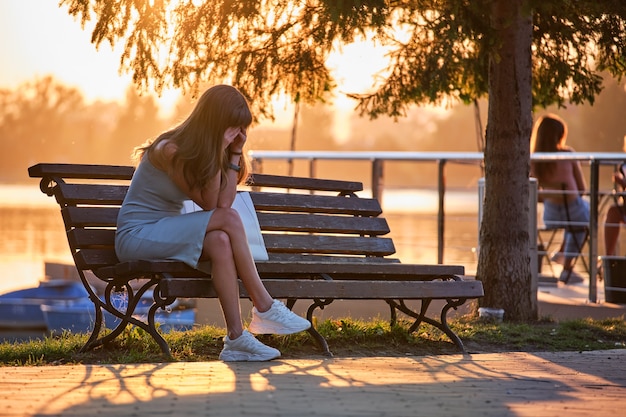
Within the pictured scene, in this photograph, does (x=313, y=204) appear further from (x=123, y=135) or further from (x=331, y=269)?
(x=123, y=135)

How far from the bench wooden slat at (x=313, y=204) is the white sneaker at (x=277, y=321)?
131 centimetres

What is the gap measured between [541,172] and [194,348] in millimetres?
5711

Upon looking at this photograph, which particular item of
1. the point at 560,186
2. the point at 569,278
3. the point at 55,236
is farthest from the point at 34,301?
the point at 55,236

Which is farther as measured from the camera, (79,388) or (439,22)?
(439,22)

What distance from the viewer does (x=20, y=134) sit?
7119 centimetres

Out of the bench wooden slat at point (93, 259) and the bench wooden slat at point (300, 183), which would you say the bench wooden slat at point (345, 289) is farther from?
the bench wooden slat at point (300, 183)

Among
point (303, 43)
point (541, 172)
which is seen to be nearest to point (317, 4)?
point (303, 43)

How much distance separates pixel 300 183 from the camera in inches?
252

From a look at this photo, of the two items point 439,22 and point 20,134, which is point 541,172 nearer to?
point 439,22

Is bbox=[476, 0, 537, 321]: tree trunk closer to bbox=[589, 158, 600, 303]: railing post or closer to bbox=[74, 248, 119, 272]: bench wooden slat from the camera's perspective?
bbox=[589, 158, 600, 303]: railing post

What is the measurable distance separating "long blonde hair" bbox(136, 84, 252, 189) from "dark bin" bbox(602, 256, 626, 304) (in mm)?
4941

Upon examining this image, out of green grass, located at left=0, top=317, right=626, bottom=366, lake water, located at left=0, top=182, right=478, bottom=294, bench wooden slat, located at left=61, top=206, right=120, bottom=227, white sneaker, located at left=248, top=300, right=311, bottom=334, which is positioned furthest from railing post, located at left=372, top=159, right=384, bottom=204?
white sneaker, located at left=248, top=300, right=311, bottom=334

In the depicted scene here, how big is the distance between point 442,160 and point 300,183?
4.31 meters

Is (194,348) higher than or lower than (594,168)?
lower
